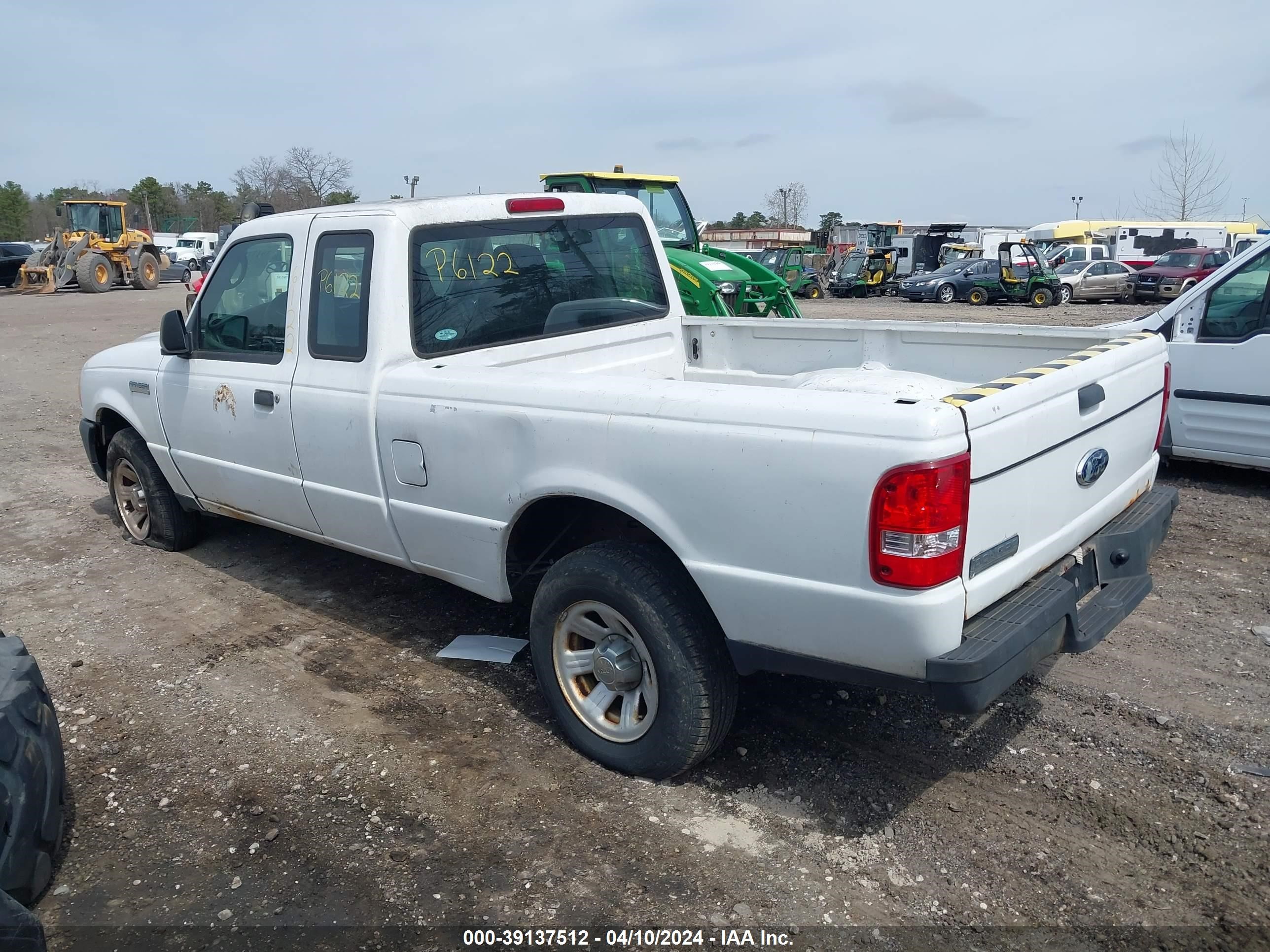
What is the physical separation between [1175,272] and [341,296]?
97.9ft

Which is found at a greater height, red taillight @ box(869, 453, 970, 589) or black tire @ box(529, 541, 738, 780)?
red taillight @ box(869, 453, 970, 589)

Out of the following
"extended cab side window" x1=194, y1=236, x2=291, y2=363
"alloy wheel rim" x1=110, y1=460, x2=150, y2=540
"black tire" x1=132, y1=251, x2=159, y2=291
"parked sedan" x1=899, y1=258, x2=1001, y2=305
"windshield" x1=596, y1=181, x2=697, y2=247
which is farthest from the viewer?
"black tire" x1=132, y1=251, x2=159, y2=291

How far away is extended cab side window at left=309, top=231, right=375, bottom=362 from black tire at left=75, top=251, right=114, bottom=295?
104 ft

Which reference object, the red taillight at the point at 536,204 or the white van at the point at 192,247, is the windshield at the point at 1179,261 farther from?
the white van at the point at 192,247

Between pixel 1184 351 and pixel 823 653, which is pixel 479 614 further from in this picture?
pixel 1184 351

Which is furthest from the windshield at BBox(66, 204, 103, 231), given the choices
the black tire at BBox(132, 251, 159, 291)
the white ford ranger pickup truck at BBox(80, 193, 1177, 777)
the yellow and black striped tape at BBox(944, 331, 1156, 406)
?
the yellow and black striped tape at BBox(944, 331, 1156, 406)

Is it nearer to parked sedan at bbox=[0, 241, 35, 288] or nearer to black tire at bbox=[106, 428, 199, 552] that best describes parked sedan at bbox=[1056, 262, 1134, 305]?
black tire at bbox=[106, 428, 199, 552]

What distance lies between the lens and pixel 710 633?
3.20 m

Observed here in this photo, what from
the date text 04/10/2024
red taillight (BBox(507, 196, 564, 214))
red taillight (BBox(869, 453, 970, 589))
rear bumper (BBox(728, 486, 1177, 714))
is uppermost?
red taillight (BBox(507, 196, 564, 214))

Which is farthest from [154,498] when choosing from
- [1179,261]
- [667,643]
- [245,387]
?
[1179,261]

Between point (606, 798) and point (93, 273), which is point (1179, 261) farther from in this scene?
point (93, 273)

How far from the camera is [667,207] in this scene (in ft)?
42.1

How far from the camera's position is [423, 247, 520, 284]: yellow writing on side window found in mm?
4129

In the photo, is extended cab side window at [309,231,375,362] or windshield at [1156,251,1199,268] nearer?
extended cab side window at [309,231,375,362]
